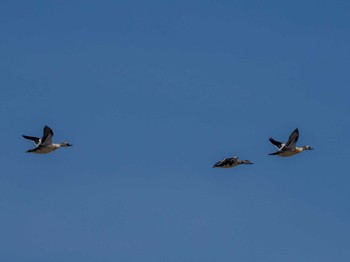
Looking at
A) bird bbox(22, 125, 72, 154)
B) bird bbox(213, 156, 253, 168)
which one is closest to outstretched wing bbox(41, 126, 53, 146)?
bird bbox(22, 125, 72, 154)

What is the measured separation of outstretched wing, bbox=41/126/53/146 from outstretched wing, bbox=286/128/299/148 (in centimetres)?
1596

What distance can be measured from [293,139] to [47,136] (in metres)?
16.5

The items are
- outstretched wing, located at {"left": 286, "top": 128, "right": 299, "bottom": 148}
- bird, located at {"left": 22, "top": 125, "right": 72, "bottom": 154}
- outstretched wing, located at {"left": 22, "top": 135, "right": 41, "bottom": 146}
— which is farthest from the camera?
outstretched wing, located at {"left": 22, "top": 135, "right": 41, "bottom": 146}

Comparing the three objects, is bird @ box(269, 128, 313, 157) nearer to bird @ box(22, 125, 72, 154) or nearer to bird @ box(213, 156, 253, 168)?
bird @ box(213, 156, 253, 168)

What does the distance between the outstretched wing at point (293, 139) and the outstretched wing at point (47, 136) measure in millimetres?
15964

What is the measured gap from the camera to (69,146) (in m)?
114

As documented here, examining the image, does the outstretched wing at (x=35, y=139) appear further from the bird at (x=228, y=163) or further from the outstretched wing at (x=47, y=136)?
the bird at (x=228, y=163)

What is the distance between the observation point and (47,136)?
108375 mm

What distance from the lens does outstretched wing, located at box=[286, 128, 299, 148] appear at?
10749 centimetres

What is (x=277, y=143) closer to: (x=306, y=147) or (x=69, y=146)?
(x=306, y=147)

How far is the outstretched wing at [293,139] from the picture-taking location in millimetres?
107494

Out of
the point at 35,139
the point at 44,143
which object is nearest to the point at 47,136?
the point at 44,143

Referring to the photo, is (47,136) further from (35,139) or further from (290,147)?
(290,147)

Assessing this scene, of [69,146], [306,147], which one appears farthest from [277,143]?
[69,146]
